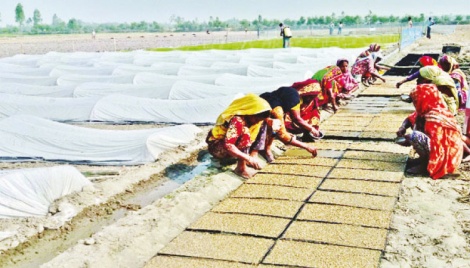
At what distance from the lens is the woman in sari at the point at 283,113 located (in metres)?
5.27

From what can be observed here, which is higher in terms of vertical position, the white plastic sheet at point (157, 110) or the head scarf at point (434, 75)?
the head scarf at point (434, 75)

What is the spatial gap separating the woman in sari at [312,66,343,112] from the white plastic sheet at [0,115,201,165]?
7.45 ft

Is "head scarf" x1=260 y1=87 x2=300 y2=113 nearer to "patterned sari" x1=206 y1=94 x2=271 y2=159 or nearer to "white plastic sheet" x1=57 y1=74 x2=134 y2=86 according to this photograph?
"patterned sari" x1=206 y1=94 x2=271 y2=159

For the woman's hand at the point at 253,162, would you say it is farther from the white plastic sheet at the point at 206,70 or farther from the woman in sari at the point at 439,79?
the white plastic sheet at the point at 206,70

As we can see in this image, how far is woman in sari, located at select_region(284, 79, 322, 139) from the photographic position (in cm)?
634

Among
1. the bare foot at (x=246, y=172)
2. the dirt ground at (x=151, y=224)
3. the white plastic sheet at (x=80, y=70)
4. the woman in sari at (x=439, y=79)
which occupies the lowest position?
the dirt ground at (x=151, y=224)

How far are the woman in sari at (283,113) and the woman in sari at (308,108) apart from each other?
0.53 ft

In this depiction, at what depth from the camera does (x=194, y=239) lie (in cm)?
369

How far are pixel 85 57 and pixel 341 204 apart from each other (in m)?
16.3

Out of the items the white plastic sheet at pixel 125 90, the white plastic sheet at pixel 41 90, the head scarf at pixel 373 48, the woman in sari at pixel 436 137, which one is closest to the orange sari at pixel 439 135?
the woman in sari at pixel 436 137

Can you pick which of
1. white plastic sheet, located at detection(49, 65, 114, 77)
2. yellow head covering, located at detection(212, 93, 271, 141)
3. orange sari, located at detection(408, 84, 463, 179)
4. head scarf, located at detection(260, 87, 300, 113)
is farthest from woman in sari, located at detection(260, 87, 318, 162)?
white plastic sheet, located at detection(49, 65, 114, 77)

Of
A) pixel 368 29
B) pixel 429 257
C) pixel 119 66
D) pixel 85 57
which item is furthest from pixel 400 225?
pixel 368 29

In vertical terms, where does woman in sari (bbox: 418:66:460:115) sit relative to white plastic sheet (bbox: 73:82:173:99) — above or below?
above

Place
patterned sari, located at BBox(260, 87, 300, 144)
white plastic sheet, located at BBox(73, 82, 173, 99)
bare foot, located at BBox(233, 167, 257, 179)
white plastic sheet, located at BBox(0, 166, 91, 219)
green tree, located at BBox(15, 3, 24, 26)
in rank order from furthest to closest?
green tree, located at BBox(15, 3, 24, 26) → white plastic sheet, located at BBox(73, 82, 173, 99) → patterned sari, located at BBox(260, 87, 300, 144) → bare foot, located at BBox(233, 167, 257, 179) → white plastic sheet, located at BBox(0, 166, 91, 219)
